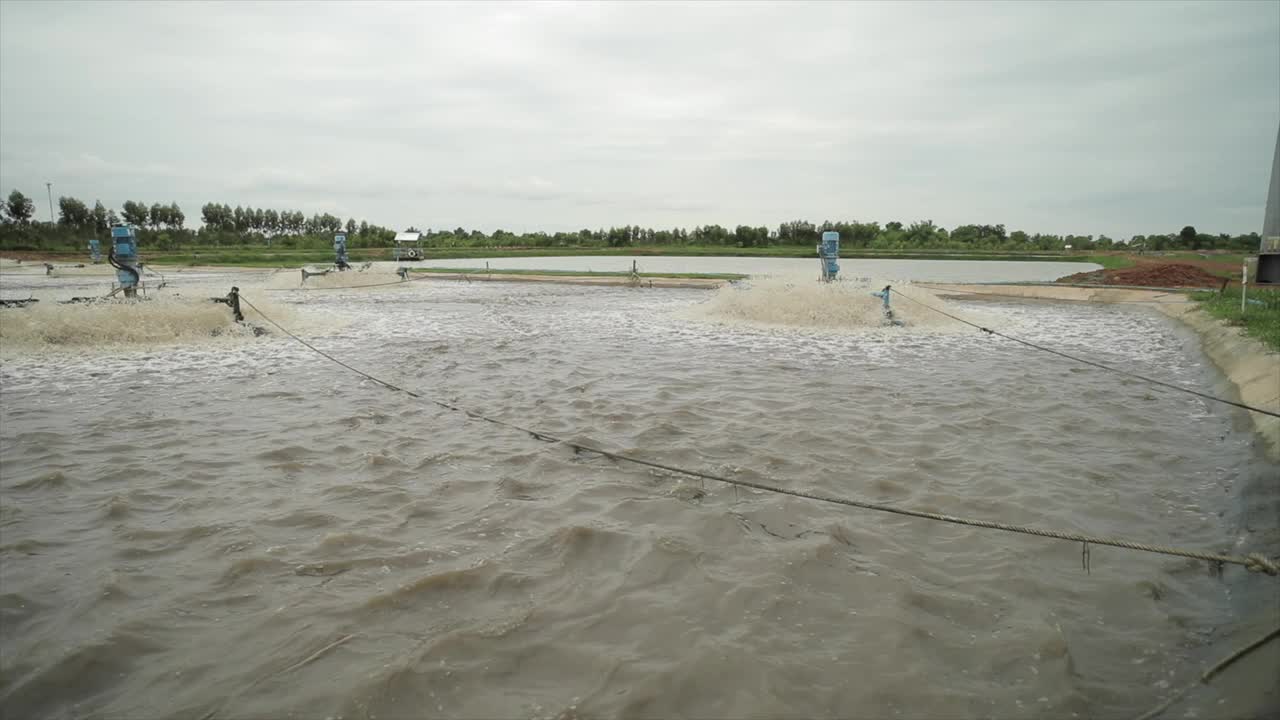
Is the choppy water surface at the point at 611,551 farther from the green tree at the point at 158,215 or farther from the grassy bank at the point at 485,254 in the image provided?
the green tree at the point at 158,215

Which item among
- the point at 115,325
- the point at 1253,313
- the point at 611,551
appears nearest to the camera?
the point at 611,551

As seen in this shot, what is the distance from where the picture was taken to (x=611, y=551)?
4.43 m

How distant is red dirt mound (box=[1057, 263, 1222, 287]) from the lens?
2698cm

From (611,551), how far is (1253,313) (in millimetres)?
15495

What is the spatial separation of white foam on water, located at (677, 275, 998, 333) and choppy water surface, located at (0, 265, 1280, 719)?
6.90m

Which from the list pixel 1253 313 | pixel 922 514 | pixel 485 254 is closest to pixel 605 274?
pixel 1253 313

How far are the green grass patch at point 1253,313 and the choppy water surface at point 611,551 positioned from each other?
11.3 ft

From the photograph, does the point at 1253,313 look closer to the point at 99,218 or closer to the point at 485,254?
the point at 485,254

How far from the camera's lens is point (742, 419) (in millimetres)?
7672

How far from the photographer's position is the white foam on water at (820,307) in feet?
53.9

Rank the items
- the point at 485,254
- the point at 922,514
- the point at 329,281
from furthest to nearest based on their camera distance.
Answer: the point at 485,254 → the point at 329,281 → the point at 922,514

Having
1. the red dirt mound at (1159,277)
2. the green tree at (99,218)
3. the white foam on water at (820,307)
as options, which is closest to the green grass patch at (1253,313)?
the white foam on water at (820,307)

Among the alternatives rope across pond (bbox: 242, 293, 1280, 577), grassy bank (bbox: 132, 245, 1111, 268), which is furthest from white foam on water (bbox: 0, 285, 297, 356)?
grassy bank (bbox: 132, 245, 1111, 268)

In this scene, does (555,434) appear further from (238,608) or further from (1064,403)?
(1064,403)
